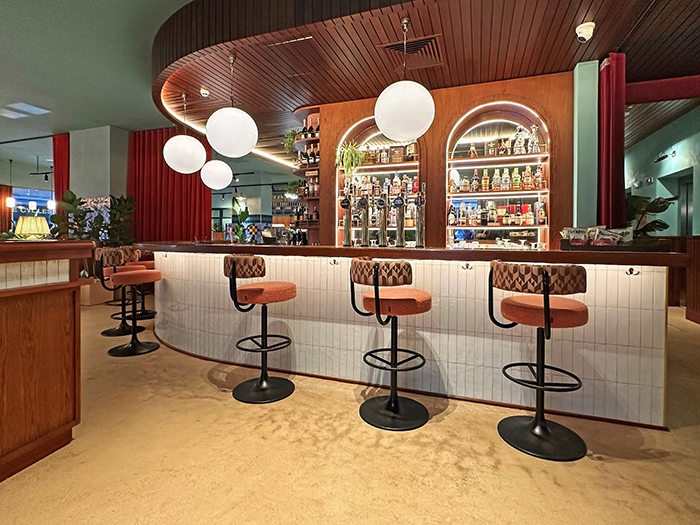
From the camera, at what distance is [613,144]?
3.71 meters

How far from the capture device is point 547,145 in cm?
424

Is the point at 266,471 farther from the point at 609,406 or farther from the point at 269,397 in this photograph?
the point at 609,406

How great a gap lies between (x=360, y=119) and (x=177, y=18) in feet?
7.71

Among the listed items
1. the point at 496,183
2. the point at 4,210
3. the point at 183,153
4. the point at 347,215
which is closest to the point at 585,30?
the point at 496,183

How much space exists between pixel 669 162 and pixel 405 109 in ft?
24.0

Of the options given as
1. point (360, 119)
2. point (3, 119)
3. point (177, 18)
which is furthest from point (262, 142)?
point (3, 119)

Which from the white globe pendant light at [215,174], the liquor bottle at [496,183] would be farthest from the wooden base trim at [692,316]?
the white globe pendant light at [215,174]

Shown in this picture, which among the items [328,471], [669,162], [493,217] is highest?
[669,162]

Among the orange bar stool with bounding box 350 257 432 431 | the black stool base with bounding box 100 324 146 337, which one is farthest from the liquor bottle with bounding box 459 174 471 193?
the black stool base with bounding box 100 324 146 337

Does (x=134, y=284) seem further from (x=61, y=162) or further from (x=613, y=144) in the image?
(x=61, y=162)

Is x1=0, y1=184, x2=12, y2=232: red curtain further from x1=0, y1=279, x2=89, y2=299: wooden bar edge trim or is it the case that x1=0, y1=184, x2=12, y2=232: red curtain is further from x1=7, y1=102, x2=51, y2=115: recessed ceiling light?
x1=0, y1=279, x2=89, y2=299: wooden bar edge trim

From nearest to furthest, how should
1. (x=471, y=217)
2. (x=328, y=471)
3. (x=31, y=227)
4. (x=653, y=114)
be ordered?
(x=328, y=471)
(x=31, y=227)
(x=471, y=217)
(x=653, y=114)

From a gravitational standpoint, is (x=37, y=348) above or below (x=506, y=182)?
Result: below

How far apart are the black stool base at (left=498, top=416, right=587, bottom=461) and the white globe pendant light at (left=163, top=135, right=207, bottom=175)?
4.14m
